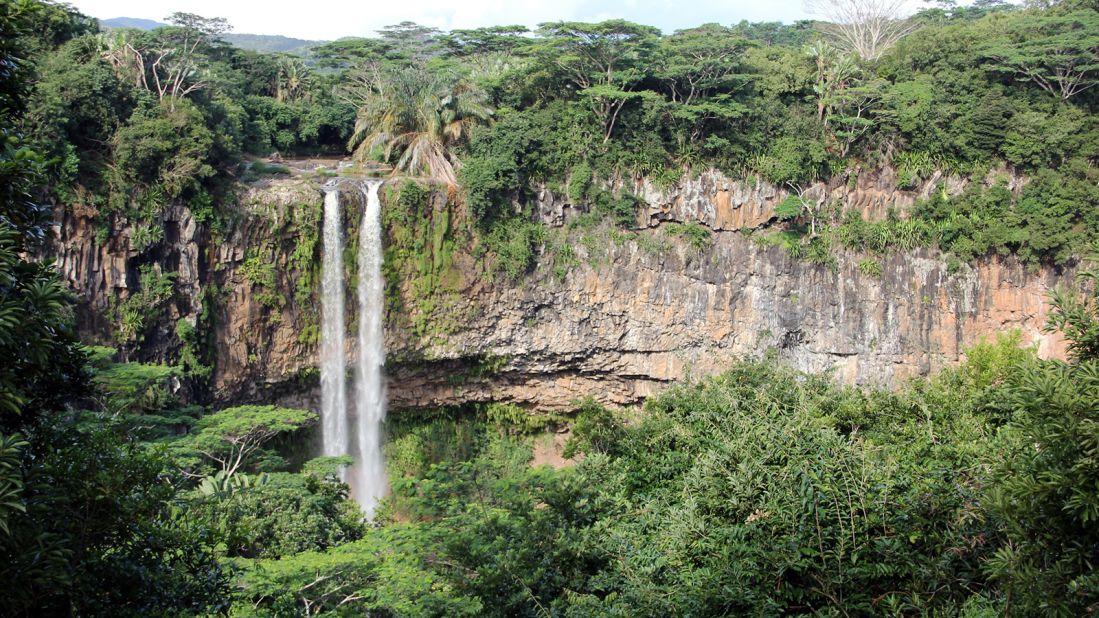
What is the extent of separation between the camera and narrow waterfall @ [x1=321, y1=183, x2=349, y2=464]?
18.4m

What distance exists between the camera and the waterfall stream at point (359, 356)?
18625 mm

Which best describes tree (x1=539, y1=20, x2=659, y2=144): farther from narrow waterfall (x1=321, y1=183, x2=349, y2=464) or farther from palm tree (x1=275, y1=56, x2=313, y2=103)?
palm tree (x1=275, y1=56, x2=313, y2=103)

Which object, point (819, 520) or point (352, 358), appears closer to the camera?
point (819, 520)

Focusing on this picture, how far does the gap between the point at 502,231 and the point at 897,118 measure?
1066 centimetres

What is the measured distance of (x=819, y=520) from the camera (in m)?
5.83

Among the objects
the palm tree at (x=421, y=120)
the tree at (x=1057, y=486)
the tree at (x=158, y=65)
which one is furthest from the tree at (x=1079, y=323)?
the tree at (x=158, y=65)

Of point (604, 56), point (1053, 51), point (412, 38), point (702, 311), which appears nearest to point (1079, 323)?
point (702, 311)

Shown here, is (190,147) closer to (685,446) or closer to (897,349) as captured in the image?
(685,446)

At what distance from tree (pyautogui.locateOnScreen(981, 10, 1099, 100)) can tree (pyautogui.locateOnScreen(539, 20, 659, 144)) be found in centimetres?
896

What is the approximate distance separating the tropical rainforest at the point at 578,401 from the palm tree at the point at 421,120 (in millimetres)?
92

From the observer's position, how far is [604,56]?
20922mm

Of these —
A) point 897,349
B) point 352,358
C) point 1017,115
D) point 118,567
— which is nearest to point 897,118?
point 1017,115

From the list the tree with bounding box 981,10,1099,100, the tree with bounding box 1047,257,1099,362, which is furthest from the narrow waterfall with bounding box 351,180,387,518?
the tree with bounding box 981,10,1099,100

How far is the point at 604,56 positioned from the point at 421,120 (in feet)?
16.2
